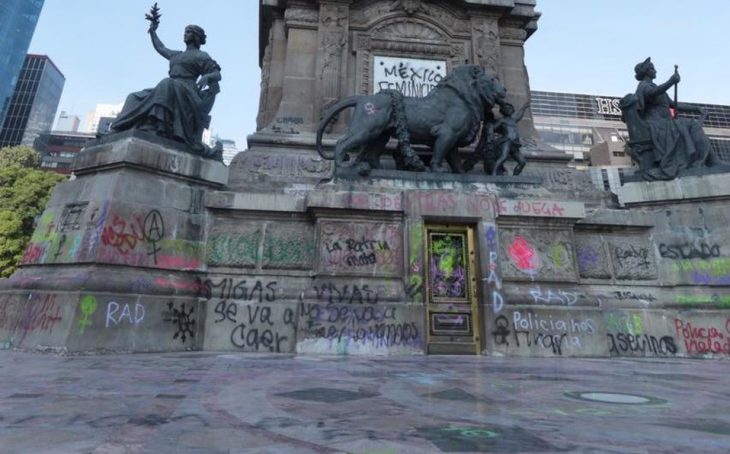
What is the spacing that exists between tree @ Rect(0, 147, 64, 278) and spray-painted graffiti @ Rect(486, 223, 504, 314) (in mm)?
32419

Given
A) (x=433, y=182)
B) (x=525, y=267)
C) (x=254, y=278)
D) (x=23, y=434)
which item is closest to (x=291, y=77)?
(x=433, y=182)

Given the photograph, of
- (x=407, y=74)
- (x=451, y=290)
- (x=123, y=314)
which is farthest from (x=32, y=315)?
(x=407, y=74)

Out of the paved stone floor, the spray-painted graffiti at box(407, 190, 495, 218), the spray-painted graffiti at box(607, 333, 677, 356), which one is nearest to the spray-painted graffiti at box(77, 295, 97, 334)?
the paved stone floor

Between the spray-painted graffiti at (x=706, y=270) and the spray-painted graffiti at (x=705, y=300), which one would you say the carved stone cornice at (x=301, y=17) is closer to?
the spray-painted graffiti at (x=706, y=270)

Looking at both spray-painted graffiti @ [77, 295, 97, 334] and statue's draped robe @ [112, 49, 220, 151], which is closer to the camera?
spray-painted graffiti @ [77, 295, 97, 334]

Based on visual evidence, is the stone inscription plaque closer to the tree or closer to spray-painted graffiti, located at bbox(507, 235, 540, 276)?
spray-painted graffiti, located at bbox(507, 235, 540, 276)

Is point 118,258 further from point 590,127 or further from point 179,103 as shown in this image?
point 590,127

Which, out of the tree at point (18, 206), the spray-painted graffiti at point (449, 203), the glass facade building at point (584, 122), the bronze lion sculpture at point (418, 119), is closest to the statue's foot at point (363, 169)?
the bronze lion sculpture at point (418, 119)

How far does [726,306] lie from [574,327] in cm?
436

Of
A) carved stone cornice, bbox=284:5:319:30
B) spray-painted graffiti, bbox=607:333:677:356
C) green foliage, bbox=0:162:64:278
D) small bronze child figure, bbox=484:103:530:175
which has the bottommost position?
spray-painted graffiti, bbox=607:333:677:356

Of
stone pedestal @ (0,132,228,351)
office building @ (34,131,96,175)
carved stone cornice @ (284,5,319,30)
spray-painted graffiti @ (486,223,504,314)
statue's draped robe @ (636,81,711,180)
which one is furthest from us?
office building @ (34,131,96,175)

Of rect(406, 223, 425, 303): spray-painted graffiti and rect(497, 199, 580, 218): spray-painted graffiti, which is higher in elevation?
rect(497, 199, 580, 218): spray-painted graffiti

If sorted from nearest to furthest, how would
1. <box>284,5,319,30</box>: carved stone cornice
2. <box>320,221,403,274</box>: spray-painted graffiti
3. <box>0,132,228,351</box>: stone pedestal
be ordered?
1. <box>0,132,228,351</box>: stone pedestal
2. <box>320,221,403,274</box>: spray-painted graffiti
3. <box>284,5,319,30</box>: carved stone cornice

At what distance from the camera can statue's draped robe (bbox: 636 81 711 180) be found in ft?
39.0
